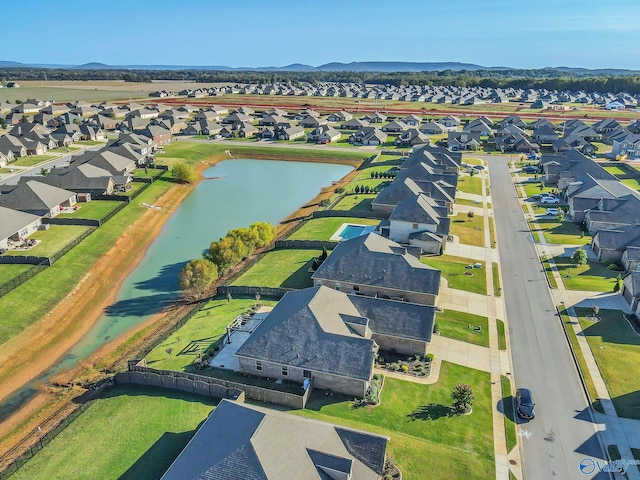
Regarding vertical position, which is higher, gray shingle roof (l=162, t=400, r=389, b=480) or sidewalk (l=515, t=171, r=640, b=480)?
gray shingle roof (l=162, t=400, r=389, b=480)

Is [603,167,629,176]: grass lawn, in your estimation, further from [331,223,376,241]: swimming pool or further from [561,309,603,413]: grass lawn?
[561,309,603,413]: grass lawn

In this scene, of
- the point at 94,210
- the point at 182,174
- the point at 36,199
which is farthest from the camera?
the point at 182,174

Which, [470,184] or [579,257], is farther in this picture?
[470,184]

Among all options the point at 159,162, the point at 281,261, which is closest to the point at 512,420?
the point at 281,261

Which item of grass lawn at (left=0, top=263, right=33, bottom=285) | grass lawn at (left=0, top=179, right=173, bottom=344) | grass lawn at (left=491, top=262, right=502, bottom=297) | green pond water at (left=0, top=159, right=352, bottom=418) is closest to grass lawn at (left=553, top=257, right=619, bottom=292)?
grass lawn at (left=491, top=262, right=502, bottom=297)

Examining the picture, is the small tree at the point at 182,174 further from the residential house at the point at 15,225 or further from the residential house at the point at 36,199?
Answer: the residential house at the point at 15,225

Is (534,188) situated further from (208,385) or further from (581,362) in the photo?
(208,385)

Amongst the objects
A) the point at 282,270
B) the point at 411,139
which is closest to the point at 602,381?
the point at 282,270
